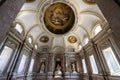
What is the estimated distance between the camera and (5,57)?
25.5 feet

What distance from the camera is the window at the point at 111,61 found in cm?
723

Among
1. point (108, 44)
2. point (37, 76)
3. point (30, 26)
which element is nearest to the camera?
point (108, 44)

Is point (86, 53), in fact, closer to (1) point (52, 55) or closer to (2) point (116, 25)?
(1) point (52, 55)

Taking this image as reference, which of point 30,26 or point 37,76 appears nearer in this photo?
point 30,26

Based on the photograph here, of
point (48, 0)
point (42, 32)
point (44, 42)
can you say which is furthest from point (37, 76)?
point (48, 0)

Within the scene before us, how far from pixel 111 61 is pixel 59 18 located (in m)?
9.08

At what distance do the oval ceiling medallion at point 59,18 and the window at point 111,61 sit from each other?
6.48 meters

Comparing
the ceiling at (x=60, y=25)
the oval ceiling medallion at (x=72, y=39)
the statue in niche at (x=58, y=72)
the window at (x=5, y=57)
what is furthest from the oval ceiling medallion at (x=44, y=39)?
the window at (x=5, y=57)

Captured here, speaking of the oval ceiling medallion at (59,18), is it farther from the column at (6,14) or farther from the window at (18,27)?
the column at (6,14)

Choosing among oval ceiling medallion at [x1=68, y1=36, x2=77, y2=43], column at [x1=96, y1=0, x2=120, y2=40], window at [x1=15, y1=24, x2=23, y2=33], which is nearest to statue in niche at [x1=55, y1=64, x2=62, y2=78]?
oval ceiling medallion at [x1=68, y1=36, x2=77, y2=43]

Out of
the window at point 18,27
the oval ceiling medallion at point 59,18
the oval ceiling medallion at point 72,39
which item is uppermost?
the oval ceiling medallion at point 59,18

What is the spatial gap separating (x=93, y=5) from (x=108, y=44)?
4401mm

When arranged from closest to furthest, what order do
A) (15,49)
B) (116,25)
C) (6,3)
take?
(116,25), (6,3), (15,49)

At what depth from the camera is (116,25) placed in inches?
98.3
